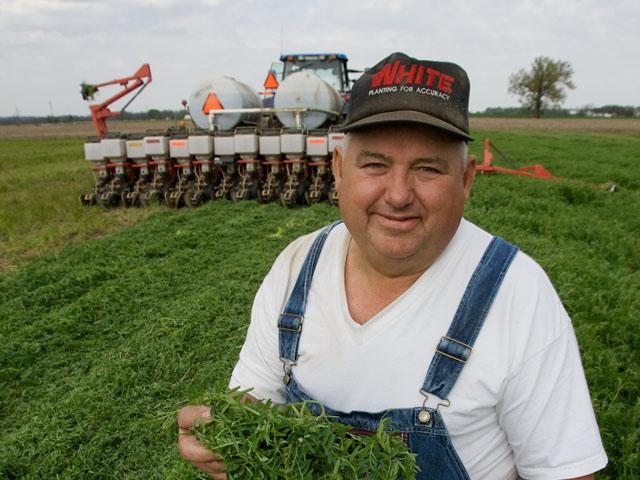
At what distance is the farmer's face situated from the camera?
1521 millimetres

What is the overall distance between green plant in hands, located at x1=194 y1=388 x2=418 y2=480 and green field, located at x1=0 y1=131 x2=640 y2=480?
0.19m

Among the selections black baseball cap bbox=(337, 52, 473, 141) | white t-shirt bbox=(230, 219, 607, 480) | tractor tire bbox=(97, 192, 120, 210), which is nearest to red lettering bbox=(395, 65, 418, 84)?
black baseball cap bbox=(337, 52, 473, 141)

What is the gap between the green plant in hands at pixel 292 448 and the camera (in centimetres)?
129

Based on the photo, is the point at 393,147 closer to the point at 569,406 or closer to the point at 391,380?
the point at 391,380

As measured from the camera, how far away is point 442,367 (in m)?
1.42

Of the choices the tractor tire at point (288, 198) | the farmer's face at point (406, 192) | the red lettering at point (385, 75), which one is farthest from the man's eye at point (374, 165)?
the tractor tire at point (288, 198)

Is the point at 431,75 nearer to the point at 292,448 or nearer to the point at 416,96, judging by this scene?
the point at 416,96

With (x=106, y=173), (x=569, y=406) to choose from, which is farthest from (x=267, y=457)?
(x=106, y=173)

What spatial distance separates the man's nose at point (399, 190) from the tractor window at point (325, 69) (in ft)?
39.7

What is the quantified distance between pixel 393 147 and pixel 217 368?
9.83 feet

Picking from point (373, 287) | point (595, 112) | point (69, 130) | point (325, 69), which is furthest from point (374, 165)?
point (595, 112)

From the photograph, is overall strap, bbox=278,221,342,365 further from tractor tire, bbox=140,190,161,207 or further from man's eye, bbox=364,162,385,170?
tractor tire, bbox=140,190,161,207

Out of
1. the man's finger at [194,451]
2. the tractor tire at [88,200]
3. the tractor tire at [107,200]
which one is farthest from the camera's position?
the tractor tire at [88,200]

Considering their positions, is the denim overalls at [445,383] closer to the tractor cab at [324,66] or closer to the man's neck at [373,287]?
the man's neck at [373,287]
